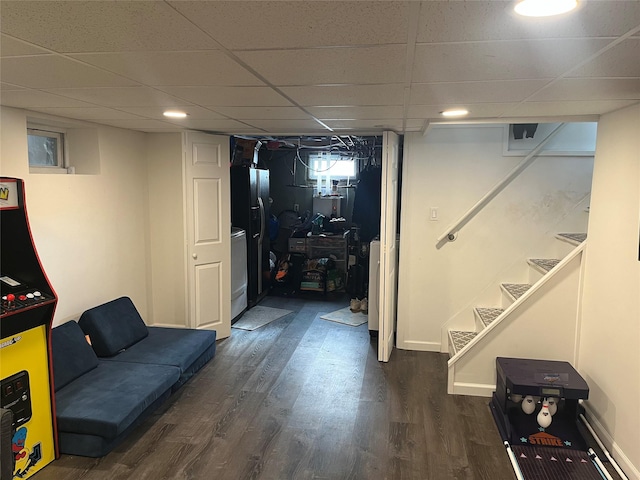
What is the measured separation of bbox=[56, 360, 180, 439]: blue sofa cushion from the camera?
2535mm

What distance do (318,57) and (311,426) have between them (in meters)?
2.32

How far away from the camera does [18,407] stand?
2285mm

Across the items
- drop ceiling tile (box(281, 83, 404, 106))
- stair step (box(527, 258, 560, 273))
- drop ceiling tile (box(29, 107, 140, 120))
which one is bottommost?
stair step (box(527, 258, 560, 273))

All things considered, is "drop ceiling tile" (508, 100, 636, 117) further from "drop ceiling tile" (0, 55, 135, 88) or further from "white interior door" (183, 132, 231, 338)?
"white interior door" (183, 132, 231, 338)

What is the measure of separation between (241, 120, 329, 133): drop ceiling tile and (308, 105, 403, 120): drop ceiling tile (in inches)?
→ 11.7

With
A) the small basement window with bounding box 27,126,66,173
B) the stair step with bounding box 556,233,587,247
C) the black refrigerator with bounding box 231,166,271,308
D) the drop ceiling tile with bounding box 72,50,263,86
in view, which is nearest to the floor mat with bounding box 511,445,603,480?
the stair step with bounding box 556,233,587,247

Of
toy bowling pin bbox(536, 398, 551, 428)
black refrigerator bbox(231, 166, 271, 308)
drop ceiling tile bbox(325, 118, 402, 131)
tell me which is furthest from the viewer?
black refrigerator bbox(231, 166, 271, 308)

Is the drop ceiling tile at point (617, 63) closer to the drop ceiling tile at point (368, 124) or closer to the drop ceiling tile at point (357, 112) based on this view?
the drop ceiling tile at point (357, 112)

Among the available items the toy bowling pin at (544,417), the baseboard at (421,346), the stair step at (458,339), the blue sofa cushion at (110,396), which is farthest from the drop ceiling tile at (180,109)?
the toy bowling pin at (544,417)

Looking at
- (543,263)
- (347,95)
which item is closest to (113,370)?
(347,95)

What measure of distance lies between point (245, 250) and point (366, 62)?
3901mm

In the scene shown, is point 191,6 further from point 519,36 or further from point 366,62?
point 519,36

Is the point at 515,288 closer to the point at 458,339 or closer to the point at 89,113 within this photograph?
the point at 458,339

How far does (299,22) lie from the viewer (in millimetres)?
1255
